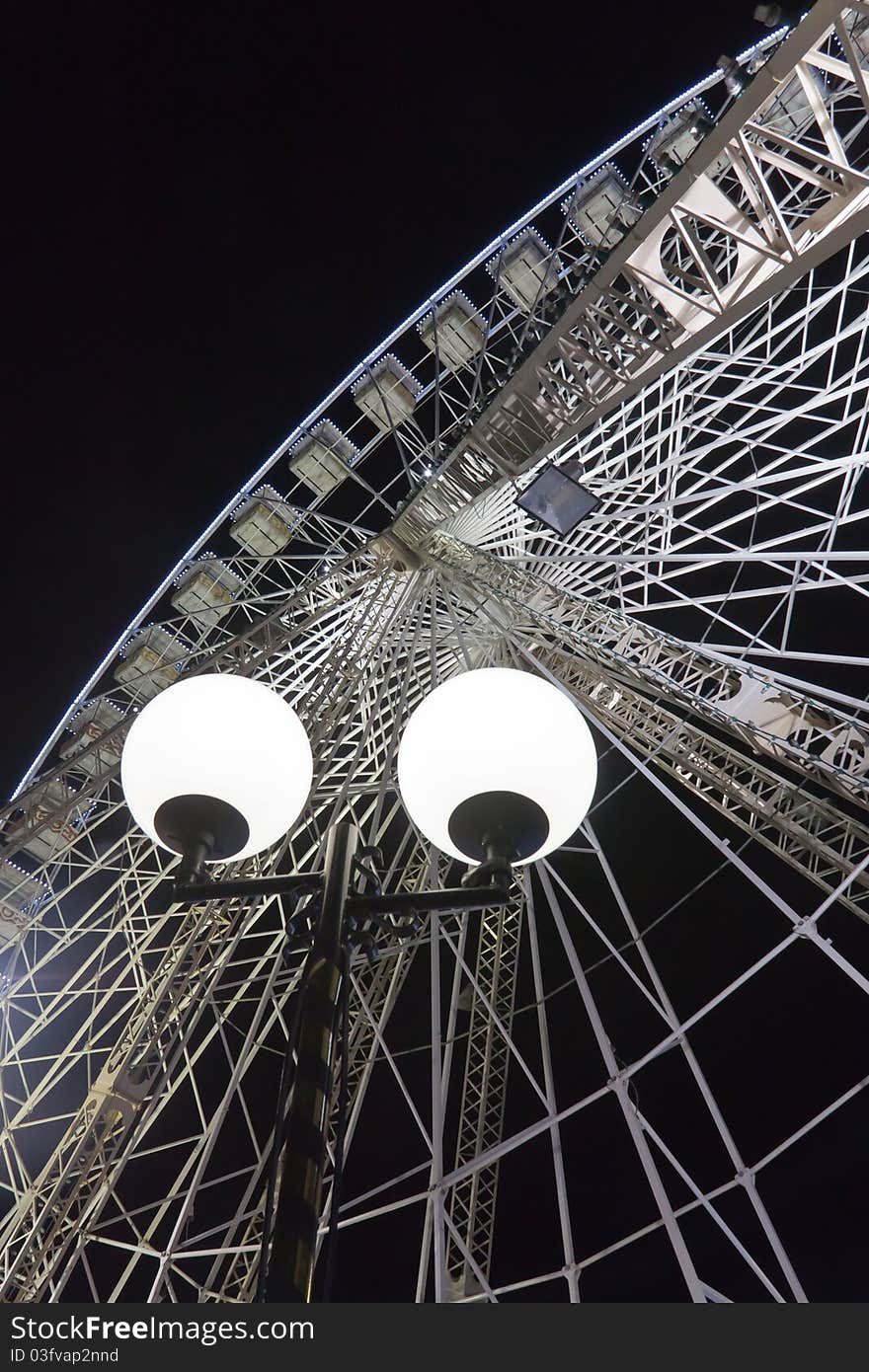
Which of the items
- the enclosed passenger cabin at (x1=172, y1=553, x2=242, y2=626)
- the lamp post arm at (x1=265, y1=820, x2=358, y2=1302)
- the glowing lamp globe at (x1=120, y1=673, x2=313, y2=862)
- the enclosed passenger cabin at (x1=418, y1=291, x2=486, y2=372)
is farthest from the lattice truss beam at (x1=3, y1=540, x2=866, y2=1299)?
the enclosed passenger cabin at (x1=418, y1=291, x2=486, y2=372)

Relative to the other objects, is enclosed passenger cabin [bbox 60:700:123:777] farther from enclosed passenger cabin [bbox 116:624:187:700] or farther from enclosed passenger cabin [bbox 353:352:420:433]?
enclosed passenger cabin [bbox 353:352:420:433]

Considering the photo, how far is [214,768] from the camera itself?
3111 millimetres

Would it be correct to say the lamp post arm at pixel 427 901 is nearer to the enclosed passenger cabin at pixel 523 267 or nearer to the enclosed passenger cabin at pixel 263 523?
the enclosed passenger cabin at pixel 523 267

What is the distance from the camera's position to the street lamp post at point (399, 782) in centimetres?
298

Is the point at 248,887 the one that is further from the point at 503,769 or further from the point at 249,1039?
the point at 249,1039

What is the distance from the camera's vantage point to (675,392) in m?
13.3

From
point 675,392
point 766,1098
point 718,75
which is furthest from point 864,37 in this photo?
point 766,1098

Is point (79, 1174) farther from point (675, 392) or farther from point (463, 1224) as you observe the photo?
point (675, 392)

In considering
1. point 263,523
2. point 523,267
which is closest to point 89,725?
point 263,523

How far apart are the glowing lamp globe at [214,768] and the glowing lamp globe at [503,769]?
433 millimetres

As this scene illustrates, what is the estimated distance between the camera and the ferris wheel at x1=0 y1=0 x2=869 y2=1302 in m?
9.77

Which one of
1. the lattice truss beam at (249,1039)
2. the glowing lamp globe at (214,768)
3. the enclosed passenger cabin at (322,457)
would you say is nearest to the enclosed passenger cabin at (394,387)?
the enclosed passenger cabin at (322,457)

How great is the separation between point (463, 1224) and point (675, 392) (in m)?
14.4
